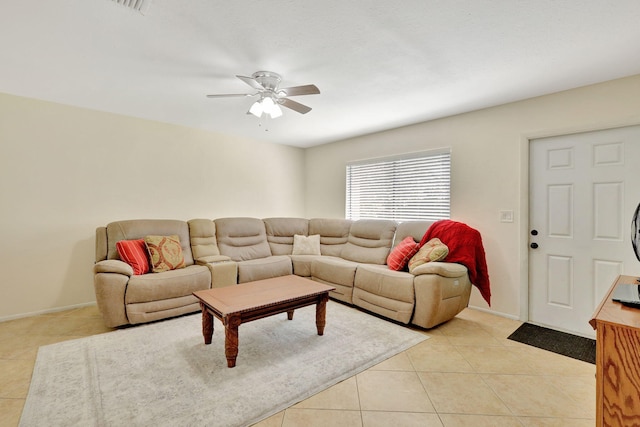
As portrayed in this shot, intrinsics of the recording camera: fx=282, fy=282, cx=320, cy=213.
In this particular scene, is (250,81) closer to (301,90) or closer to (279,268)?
(301,90)

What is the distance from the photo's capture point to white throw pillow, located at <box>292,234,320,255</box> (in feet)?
14.6

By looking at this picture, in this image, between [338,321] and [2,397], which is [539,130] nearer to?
[338,321]

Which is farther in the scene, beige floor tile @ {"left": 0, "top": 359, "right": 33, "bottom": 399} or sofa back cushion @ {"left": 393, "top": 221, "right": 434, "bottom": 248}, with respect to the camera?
sofa back cushion @ {"left": 393, "top": 221, "right": 434, "bottom": 248}

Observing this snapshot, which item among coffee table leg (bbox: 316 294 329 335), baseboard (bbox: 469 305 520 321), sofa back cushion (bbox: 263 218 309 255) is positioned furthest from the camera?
→ sofa back cushion (bbox: 263 218 309 255)

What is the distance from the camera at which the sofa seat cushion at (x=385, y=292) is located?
2.80m

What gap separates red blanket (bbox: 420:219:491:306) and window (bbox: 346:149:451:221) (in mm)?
641

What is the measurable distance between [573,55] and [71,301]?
5457mm

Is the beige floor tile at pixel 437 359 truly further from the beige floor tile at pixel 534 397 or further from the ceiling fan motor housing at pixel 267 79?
the ceiling fan motor housing at pixel 267 79

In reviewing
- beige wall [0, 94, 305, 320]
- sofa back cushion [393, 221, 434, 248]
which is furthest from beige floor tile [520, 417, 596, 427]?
beige wall [0, 94, 305, 320]

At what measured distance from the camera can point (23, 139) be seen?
304 centimetres

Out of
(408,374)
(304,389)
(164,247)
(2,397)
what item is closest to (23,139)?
(164,247)

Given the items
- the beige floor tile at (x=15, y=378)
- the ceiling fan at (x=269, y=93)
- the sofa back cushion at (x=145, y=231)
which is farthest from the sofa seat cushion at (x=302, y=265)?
the beige floor tile at (x=15, y=378)

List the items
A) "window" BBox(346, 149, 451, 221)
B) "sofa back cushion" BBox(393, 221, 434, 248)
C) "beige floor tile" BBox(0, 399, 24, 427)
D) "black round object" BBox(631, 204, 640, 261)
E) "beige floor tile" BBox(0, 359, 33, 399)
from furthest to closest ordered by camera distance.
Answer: "window" BBox(346, 149, 451, 221) → "sofa back cushion" BBox(393, 221, 434, 248) → "beige floor tile" BBox(0, 359, 33, 399) → "beige floor tile" BBox(0, 399, 24, 427) → "black round object" BBox(631, 204, 640, 261)

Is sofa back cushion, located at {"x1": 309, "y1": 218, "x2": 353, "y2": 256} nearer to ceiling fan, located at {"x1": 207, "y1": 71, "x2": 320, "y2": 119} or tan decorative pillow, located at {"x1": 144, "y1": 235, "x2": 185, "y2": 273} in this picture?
tan decorative pillow, located at {"x1": 144, "y1": 235, "x2": 185, "y2": 273}
